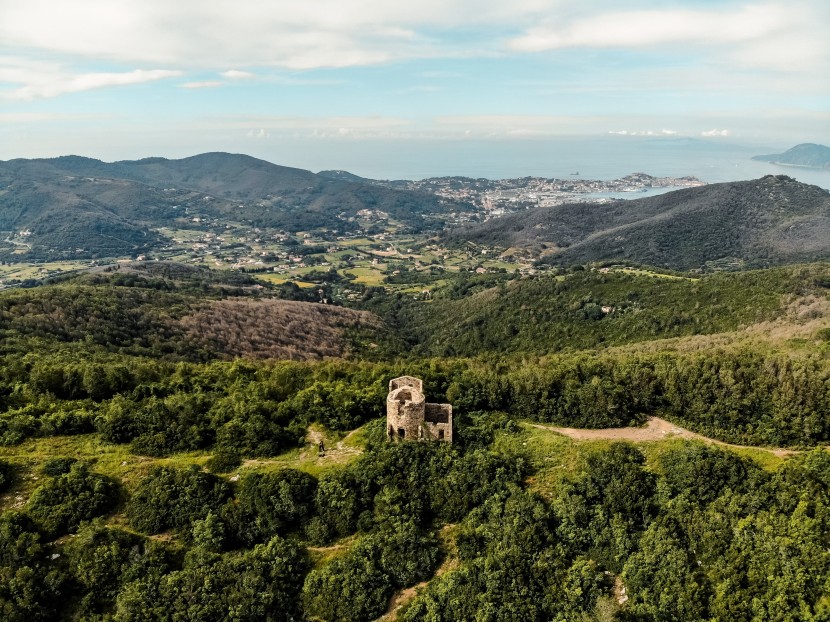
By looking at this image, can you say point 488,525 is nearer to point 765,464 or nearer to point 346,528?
point 346,528

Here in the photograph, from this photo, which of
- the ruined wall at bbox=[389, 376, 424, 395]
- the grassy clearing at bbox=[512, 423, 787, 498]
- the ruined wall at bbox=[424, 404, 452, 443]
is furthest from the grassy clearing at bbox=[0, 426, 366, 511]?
the grassy clearing at bbox=[512, 423, 787, 498]

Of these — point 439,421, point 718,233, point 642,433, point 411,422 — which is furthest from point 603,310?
point 718,233

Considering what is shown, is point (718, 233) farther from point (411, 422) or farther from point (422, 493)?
point (422, 493)

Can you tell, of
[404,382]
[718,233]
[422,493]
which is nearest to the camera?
[422,493]

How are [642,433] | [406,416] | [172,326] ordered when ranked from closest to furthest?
[406,416]
[642,433]
[172,326]

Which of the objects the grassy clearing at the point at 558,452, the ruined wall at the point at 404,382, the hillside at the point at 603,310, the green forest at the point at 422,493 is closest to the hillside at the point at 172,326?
the hillside at the point at 603,310

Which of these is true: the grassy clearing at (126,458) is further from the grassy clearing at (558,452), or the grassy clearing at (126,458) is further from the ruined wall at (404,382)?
the grassy clearing at (558,452)

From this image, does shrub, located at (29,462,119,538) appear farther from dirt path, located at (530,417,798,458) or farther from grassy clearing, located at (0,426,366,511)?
dirt path, located at (530,417,798,458)
